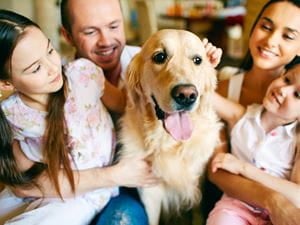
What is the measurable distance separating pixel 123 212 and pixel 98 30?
0.70m

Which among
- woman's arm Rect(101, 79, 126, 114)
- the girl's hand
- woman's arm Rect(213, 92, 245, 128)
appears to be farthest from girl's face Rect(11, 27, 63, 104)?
woman's arm Rect(213, 92, 245, 128)

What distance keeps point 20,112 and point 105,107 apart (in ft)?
1.02

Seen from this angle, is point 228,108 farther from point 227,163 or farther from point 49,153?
point 49,153

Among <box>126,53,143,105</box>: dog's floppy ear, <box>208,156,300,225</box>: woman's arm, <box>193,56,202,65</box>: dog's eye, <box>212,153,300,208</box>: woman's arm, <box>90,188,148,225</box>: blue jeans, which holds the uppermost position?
<box>193,56,202,65</box>: dog's eye

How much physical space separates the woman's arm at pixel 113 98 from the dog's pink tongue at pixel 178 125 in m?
0.27

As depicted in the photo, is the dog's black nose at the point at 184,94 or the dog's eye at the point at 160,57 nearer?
the dog's black nose at the point at 184,94

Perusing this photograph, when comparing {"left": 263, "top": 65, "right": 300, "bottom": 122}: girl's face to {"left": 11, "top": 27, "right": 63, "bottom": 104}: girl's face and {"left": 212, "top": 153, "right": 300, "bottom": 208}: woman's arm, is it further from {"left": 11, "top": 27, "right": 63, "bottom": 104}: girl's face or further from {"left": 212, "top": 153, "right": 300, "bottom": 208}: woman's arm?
{"left": 11, "top": 27, "right": 63, "bottom": 104}: girl's face

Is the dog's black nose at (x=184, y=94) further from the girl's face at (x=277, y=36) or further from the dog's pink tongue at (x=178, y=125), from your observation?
the girl's face at (x=277, y=36)

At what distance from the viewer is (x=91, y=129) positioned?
131 centimetres

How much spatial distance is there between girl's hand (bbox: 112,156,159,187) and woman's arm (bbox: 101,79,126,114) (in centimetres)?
20

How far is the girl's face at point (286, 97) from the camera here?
1.21 m

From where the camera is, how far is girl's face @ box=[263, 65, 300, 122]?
3.96 ft

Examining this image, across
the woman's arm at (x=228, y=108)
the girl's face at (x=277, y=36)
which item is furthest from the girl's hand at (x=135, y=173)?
the girl's face at (x=277, y=36)

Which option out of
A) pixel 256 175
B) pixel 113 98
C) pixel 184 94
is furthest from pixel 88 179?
pixel 256 175
